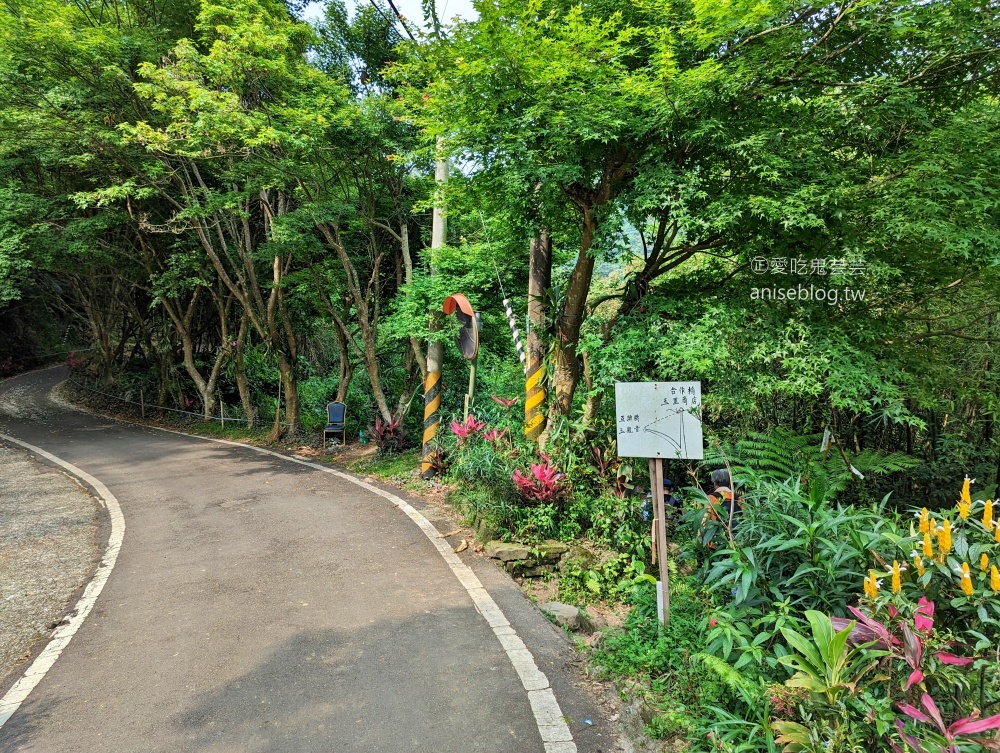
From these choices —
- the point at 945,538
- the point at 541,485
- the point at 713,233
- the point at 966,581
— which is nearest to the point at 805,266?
the point at 713,233

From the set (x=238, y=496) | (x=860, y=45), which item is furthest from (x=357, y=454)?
(x=860, y=45)

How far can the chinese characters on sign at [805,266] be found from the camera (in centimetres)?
577

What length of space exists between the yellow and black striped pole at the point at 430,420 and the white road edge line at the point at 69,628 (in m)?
4.43

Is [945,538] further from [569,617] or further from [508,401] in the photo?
[508,401]

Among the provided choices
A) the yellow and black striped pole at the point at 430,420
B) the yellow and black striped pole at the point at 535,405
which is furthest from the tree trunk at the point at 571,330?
the yellow and black striped pole at the point at 430,420

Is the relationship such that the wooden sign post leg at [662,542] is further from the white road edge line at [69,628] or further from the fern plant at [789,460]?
the white road edge line at [69,628]

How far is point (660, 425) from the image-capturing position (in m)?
4.77

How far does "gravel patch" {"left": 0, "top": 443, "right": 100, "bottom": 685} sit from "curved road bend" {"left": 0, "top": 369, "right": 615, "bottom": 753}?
0.37m

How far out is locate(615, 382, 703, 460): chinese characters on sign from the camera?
183 inches

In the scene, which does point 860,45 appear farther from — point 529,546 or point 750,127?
point 529,546

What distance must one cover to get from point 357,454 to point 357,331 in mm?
4641

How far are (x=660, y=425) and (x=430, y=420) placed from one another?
6.05 m

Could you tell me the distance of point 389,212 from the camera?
12539mm

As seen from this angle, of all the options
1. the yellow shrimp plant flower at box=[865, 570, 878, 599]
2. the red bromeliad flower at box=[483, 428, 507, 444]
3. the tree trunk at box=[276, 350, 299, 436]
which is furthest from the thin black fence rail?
the yellow shrimp plant flower at box=[865, 570, 878, 599]
